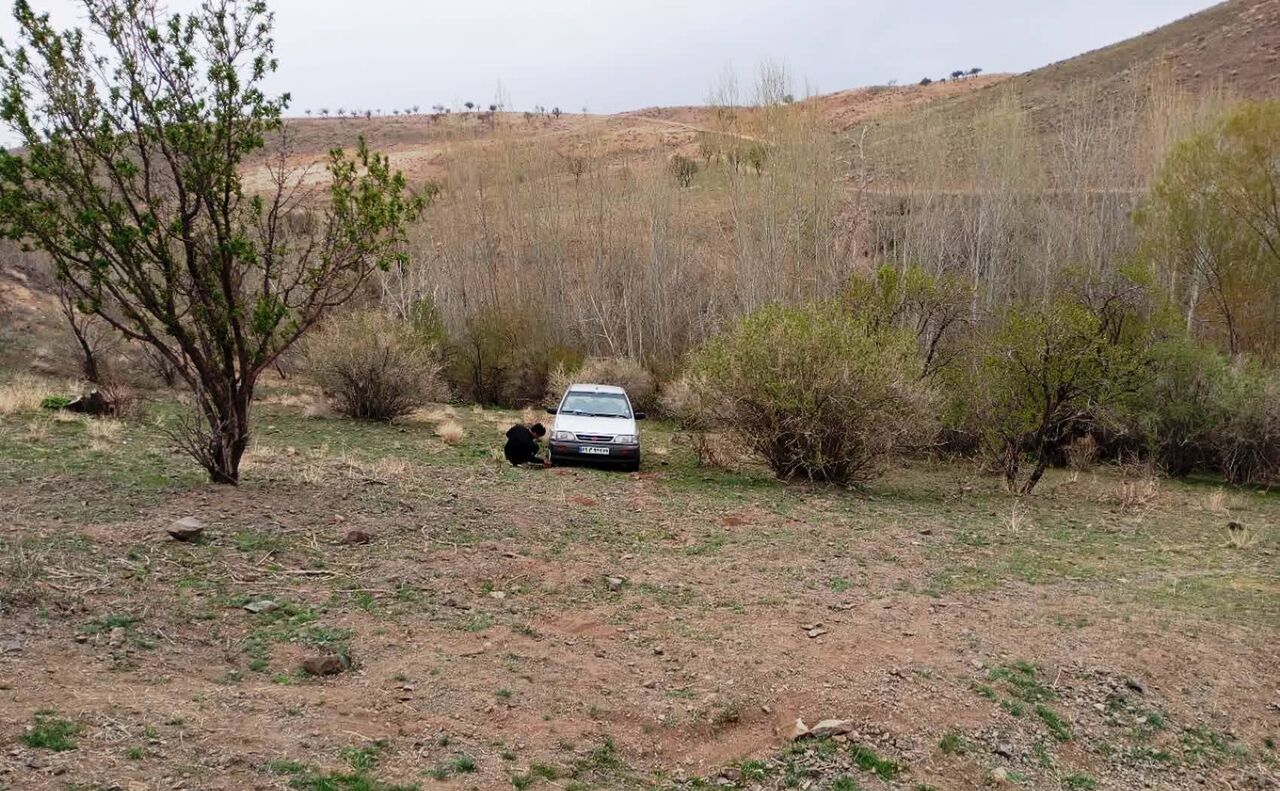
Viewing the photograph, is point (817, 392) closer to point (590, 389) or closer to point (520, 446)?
point (520, 446)

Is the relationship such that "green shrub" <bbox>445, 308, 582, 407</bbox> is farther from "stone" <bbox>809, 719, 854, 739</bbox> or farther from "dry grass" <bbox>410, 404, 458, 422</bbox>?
"stone" <bbox>809, 719, 854, 739</bbox>

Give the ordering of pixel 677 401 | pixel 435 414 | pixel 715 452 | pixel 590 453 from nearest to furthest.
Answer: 1. pixel 590 453
2. pixel 715 452
3. pixel 435 414
4. pixel 677 401

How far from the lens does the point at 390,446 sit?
16.5m

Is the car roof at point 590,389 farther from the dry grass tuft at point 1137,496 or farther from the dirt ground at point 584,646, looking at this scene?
the dry grass tuft at point 1137,496

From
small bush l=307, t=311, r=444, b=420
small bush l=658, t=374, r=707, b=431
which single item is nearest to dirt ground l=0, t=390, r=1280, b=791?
small bush l=658, t=374, r=707, b=431

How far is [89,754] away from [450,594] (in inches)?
131

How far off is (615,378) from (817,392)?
1464cm

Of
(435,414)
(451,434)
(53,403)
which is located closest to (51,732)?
(451,434)

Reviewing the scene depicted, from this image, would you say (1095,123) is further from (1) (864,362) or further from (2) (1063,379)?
(1) (864,362)

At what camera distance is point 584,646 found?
6309mm

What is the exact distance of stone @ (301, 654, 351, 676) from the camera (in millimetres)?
5352

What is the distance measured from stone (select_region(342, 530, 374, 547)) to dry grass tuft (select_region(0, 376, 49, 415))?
11.6 m

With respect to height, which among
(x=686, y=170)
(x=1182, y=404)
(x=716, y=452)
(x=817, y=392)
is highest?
(x=686, y=170)

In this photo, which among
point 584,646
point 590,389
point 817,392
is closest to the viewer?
point 584,646
